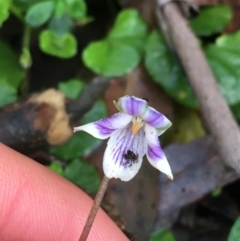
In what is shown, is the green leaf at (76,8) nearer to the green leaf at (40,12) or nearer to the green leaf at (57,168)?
the green leaf at (40,12)

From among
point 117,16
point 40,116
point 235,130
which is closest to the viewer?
point 235,130

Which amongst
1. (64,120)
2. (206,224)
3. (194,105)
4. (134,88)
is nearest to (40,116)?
(64,120)

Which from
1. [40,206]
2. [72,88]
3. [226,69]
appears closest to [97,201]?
[40,206]

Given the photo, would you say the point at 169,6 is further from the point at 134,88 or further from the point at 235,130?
the point at 235,130

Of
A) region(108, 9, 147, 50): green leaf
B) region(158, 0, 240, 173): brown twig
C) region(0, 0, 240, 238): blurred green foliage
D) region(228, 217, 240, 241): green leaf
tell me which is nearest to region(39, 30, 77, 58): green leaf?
region(0, 0, 240, 238): blurred green foliage

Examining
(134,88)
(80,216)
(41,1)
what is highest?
(41,1)

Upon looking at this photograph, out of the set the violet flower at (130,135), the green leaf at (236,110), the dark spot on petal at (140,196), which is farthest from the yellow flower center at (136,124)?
the green leaf at (236,110)
